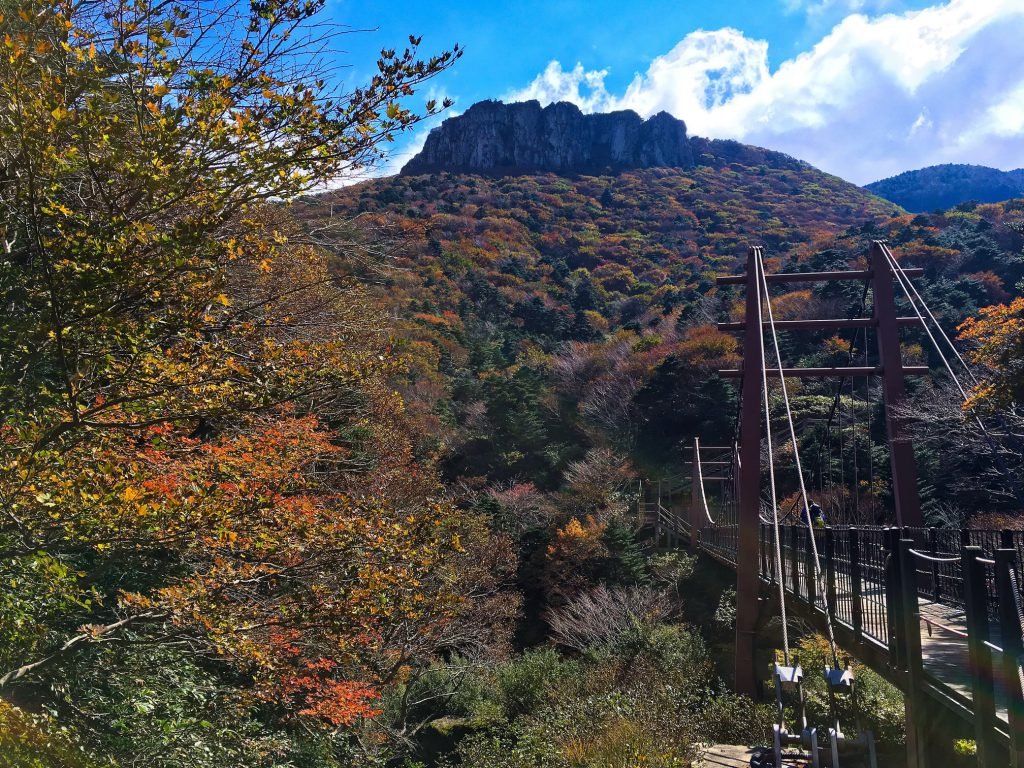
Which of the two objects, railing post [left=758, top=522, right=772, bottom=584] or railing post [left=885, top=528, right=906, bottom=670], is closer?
railing post [left=885, top=528, right=906, bottom=670]

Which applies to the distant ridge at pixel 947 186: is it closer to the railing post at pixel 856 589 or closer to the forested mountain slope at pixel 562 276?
the forested mountain slope at pixel 562 276

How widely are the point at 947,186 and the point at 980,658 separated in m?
95.3

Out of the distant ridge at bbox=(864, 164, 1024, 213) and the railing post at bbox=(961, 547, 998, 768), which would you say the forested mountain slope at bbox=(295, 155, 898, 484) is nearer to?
the railing post at bbox=(961, 547, 998, 768)

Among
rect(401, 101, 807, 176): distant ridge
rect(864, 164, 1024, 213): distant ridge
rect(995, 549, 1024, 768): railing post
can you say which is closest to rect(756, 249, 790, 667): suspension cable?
rect(995, 549, 1024, 768): railing post

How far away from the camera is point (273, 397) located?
3.91 meters

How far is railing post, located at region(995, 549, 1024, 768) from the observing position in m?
2.66

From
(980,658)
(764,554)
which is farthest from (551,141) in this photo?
(980,658)

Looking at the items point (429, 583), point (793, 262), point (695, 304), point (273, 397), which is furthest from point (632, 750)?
point (793, 262)

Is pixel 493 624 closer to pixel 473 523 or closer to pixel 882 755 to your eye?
pixel 473 523

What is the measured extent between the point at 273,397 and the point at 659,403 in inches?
1003

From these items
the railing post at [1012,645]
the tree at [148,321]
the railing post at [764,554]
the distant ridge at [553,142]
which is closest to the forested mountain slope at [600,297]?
the tree at [148,321]

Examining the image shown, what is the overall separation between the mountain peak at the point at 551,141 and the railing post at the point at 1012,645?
79.6 meters

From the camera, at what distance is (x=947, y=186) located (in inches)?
3223

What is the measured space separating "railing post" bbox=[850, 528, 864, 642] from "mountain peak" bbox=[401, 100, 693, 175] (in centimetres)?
7704
